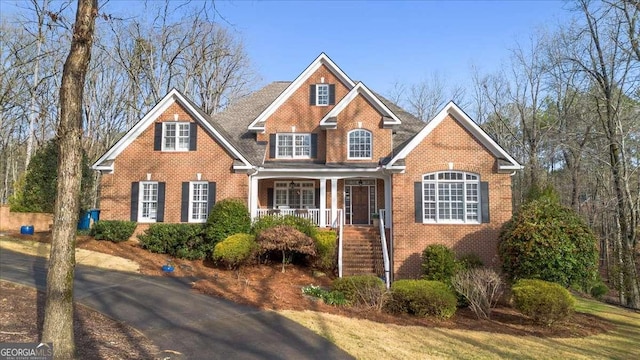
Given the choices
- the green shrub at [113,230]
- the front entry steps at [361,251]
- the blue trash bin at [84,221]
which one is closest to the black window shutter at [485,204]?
the front entry steps at [361,251]

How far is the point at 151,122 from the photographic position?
57.0ft

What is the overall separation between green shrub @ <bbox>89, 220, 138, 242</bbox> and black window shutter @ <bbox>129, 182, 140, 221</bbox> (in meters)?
0.46

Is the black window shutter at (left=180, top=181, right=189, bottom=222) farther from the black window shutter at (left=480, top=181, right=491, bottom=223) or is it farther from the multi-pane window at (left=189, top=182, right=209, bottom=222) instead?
the black window shutter at (left=480, top=181, right=491, bottom=223)

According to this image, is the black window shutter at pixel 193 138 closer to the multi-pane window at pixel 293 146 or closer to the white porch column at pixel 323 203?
the multi-pane window at pixel 293 146

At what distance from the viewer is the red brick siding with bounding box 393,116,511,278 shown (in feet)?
49.1

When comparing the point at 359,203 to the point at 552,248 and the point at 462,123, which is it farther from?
the point at 552,248

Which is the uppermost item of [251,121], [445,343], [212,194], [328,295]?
[251,121]

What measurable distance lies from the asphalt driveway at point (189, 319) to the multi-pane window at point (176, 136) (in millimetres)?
6700

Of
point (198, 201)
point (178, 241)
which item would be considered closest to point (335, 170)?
point (198, 201)

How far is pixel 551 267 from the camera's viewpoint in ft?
37.1

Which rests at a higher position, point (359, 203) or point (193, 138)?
point (193, 138)

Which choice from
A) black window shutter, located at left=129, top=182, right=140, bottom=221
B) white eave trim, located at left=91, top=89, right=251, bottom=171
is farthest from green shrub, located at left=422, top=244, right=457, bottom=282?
black window shutter, located at left=129, top=182, right=140, bottom=221

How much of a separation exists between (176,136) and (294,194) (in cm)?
641

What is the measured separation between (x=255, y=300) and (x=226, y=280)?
2610 millimetres
